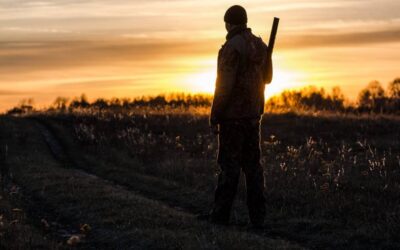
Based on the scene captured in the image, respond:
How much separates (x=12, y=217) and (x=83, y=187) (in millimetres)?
3778

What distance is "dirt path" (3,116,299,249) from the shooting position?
10.2 metres

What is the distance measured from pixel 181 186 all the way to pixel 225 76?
21.9 feet

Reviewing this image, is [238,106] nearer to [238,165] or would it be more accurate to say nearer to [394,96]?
[238,165]

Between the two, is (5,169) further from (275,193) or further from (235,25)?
(235,25)

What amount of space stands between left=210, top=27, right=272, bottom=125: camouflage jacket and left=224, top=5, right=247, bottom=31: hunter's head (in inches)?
3.9

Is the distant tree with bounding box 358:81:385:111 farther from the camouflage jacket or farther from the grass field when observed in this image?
the camouflage jacket

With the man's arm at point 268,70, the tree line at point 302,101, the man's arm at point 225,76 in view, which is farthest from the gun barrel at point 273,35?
the tree line at point 302,101

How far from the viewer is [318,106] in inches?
1531

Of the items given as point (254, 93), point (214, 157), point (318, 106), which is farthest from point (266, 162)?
point (318, 106)

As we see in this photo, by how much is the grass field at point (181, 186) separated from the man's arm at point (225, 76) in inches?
76.7

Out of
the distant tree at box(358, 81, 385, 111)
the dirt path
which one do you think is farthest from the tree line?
the dirt path

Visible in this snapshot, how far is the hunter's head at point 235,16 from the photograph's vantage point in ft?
36.3

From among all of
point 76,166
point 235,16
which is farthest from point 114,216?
point 76,166

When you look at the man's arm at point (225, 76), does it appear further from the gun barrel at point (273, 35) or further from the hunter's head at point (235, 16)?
the gun barrel at point (273, 35)
